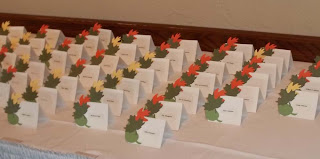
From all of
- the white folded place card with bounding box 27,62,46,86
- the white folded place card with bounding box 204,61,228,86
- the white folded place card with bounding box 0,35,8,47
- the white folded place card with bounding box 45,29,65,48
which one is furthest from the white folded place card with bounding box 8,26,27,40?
the white folded place card with bounding box 204,61,228,86

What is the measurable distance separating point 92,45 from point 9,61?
0.39 m

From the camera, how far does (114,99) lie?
185cm

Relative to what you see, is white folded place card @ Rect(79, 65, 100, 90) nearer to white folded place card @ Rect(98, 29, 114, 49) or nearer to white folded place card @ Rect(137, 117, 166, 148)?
white folded place card @ Rect(98, 29, 114, 49)

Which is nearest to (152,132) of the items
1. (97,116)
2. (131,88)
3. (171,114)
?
(171,114)

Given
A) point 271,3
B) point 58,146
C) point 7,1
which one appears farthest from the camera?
point 7,1

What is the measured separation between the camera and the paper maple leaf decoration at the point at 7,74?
85.0 inches

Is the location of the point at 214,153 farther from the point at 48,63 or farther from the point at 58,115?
the point at 48,63

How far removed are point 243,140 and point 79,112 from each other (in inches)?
22.4

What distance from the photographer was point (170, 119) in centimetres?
170

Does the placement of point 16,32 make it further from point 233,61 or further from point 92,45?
point 233,61

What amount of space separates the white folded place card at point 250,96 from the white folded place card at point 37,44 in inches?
43.3

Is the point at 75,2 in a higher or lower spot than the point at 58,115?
higher

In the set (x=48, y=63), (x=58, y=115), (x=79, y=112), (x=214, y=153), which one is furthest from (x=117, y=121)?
(x=48, y=63)

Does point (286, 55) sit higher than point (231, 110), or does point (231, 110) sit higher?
point (286, 55)
